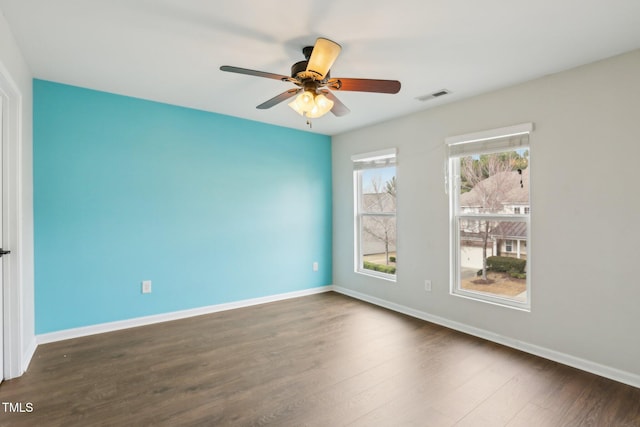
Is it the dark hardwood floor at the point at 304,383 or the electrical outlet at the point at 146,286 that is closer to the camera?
the dark hardwood floor at the point at 304,383

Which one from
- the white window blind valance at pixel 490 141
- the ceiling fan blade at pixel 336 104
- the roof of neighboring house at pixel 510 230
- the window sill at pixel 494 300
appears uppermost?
the ceiling fan blade at pixel 336 104

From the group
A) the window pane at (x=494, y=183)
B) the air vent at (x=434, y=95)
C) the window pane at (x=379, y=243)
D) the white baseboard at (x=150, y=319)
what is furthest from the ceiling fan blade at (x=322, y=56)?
the white baseboard at (x=150, y=319)

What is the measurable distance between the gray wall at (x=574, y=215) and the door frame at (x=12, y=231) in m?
3.72

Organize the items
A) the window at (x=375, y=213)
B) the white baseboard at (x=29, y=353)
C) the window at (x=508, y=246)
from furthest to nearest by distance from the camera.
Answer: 1. the window at (x=375, y=213)
2. the window at (x=508, y=246)
3. the white baseboard at (x=29, y=353)

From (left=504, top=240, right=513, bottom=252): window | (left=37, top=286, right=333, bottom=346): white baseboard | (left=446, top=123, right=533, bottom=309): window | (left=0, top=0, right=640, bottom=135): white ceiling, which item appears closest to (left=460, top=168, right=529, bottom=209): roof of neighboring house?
(left=446, top=123, right=533, bottom=309): window

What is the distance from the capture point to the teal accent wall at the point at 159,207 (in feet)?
10.1

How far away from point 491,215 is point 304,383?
2356mm

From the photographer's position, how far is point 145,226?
11.7ft

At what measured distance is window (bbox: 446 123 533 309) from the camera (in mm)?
3057

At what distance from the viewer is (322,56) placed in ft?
6.59

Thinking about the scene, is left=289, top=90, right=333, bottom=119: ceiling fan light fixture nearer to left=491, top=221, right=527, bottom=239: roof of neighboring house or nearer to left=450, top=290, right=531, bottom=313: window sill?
left=491, top=221, right=527, bottom=239: roof of neighboring house

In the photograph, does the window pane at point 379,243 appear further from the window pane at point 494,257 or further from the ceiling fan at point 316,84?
the ceiling fan at point 316,84

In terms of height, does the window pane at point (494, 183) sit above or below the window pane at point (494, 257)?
above

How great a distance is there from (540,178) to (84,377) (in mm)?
3984
